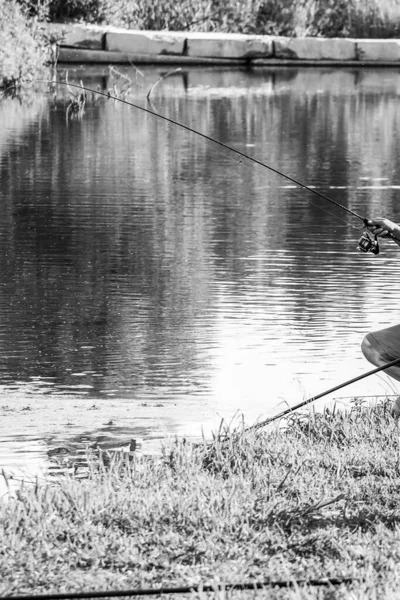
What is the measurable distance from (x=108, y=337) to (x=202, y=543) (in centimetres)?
339

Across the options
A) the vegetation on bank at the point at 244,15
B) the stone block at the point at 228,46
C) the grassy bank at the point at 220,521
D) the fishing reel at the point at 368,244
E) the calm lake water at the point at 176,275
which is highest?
the vegetation on bank at the point at 244,15

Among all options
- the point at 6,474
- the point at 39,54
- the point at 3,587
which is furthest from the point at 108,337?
the point at 39,54

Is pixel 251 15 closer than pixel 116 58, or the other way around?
pixel 116 58

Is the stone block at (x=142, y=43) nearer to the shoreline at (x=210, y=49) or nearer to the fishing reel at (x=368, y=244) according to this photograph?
the shoreline at (x=210, y=49)

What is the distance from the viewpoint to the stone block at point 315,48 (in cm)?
3114

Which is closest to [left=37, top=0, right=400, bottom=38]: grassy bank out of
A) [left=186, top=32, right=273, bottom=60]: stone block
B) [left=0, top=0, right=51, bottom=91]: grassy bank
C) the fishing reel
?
[left=186, top=32, right=273, bottom=60]: stone block

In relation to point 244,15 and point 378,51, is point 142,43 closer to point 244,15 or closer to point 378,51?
point 244,15

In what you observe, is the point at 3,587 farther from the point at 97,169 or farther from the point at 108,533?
the point at 97,169

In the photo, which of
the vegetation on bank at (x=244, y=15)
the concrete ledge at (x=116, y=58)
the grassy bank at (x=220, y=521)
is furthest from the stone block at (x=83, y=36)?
the grassy bank at (x=220, y=521)

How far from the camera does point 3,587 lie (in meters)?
3.71

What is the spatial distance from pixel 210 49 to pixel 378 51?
3.98 meters

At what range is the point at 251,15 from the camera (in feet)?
108

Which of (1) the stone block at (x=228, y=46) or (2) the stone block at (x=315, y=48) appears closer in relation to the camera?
(1) the stone block at (x=228, y=46)

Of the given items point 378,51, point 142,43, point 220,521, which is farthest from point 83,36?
point 220,521
